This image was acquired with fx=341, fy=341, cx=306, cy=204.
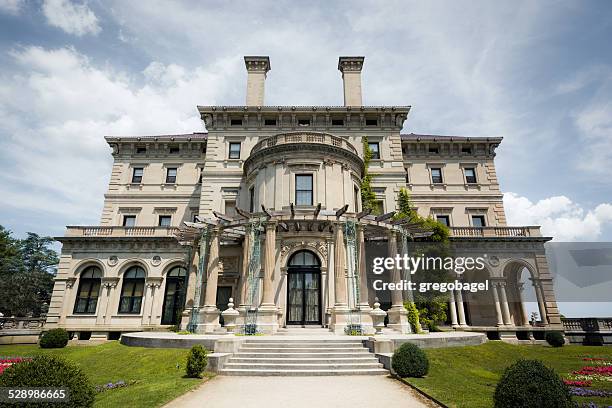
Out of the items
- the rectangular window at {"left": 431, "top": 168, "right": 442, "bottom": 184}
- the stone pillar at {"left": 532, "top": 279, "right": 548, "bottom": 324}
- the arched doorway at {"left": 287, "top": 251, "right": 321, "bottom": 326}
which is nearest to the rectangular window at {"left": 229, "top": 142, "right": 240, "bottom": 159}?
the arched doorway at {"left": 287, "top": 251, "right": 321, "bottom": 326}

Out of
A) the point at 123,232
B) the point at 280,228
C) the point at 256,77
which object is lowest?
the point at 280,228

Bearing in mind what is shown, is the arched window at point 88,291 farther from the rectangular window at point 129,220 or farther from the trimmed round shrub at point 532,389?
the trimmed round shrub at point 532,389

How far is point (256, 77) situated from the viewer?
33.9m

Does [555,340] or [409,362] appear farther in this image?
[555,340]

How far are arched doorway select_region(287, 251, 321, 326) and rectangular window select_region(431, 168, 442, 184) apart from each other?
55.4ft

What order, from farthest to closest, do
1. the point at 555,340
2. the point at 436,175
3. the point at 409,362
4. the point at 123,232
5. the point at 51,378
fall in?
the point at 436,175 < the point at 123,232 < the point at 555,340 < the point at 409,362 < the point at 51,378

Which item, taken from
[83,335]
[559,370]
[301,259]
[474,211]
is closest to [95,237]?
[83,335]

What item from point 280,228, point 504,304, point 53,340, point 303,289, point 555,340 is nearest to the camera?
point 53,340

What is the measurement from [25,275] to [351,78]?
2028 inches

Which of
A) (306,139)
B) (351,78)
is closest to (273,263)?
(306,139)

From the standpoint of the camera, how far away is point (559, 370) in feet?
44.4

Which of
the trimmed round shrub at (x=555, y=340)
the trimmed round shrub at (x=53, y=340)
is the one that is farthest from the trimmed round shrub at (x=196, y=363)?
the trimmed round shrub at (x=555, y=340)

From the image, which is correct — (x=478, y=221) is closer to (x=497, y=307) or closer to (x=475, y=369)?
(x=497, y=307)

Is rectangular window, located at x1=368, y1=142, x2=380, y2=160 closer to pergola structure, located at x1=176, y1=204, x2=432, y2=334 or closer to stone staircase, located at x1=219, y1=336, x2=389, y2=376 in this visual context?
pergola structure, located at x1=176, y1=204, x2=432, y2=334
